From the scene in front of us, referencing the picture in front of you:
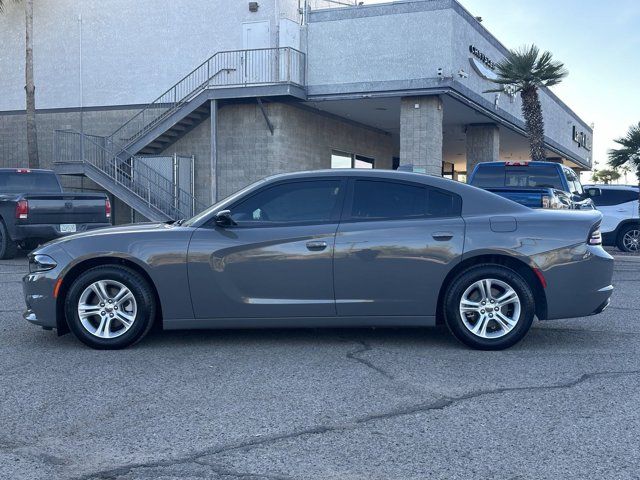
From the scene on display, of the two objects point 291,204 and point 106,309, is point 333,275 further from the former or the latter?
point 106,309

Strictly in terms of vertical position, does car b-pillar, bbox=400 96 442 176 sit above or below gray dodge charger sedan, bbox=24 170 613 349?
above

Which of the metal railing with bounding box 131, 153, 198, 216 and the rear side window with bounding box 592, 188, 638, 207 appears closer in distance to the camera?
the rear side window with bounding box 592, 188, 638, 207

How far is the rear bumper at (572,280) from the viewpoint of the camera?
6.15 m

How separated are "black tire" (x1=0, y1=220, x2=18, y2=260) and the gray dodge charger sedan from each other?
9052 mm

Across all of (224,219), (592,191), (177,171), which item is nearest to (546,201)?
(592,191)

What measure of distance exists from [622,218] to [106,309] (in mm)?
14797

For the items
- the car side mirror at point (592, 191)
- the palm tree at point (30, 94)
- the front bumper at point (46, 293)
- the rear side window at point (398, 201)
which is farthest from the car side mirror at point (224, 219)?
the palm tree at point (30, 94)

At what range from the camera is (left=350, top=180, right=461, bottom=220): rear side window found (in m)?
6.31

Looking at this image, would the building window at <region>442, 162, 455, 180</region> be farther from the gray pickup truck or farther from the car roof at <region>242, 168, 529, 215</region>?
the car roof at <region>242, 168, 529, 215</region>

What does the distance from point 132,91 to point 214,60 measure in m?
3.65

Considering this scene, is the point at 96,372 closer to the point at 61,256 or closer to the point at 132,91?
the point at 61,256

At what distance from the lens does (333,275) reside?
241 inches

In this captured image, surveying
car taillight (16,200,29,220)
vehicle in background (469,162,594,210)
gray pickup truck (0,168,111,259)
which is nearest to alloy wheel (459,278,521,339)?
vehicle in background (469,162,594,210)

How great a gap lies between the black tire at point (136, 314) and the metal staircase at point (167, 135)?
1481 centimetres
